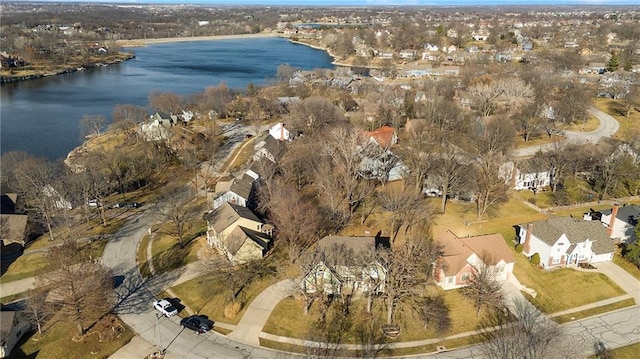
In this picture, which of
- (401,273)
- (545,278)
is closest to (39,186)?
(401,273)

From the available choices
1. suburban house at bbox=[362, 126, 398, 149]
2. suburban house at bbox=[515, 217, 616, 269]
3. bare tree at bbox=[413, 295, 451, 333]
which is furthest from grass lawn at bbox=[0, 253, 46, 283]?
suburban house at bbox=[515, 217, 616, 269]

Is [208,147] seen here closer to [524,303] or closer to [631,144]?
[524,303]

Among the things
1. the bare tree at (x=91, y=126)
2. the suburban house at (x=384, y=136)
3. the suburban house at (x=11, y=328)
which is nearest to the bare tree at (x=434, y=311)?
the suburban house at (x=11, y=328)

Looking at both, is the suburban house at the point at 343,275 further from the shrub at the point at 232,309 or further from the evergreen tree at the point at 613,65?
the evergreen tree at the point at 613,65

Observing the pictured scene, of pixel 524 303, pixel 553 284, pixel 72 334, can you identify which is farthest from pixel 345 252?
pixel 72 334

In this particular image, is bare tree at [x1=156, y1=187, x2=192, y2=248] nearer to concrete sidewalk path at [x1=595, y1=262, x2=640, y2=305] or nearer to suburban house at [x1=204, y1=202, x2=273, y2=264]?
suburban house at [x1=204, y1=202, x2=273, y2=264]
